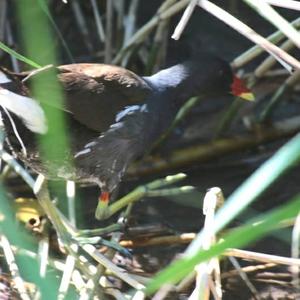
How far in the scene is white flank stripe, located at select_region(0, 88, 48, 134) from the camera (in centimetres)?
173

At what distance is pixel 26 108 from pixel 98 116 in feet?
0.83

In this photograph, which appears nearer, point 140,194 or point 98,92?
point 98,92

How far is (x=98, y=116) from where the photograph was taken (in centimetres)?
195

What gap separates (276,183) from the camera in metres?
2.49

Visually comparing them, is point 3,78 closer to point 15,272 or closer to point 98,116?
point 98,116

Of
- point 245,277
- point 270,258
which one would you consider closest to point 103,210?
point 245,277

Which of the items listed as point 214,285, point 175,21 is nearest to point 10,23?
point 175,21

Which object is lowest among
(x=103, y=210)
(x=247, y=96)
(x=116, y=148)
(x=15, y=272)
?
(x=15, y=272)

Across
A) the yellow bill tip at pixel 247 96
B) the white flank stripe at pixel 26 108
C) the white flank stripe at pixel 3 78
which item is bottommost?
the white flank stripe at pixel 26 108

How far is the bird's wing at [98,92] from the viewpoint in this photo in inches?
72.9

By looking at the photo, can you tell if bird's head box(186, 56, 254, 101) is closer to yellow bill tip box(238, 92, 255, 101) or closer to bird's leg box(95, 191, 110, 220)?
yellow bill tip box(238, 92, 255, 101)

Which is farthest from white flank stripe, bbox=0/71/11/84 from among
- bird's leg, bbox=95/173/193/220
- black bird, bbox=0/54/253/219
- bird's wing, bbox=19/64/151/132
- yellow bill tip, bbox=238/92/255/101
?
yellow bill tip, bbox=238/92/255/101

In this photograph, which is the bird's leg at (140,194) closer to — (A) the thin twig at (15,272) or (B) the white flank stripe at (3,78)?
(A) the thin twig at (15,272)

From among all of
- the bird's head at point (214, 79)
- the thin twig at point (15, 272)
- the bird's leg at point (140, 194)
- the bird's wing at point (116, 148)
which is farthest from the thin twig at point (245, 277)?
the bird's head at point (214, 79)
